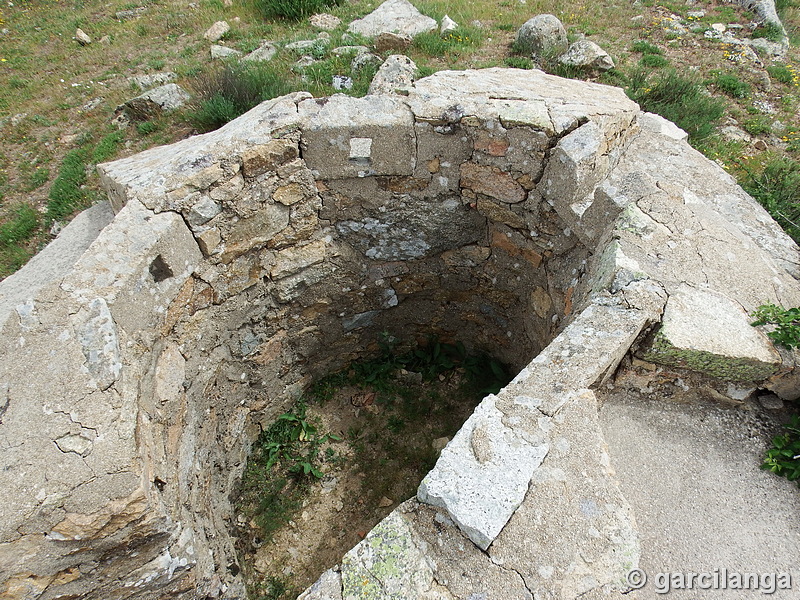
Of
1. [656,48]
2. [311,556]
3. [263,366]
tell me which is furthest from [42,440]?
[656,48]

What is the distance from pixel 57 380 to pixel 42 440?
0.25 m

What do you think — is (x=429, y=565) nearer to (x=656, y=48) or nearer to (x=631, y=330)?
(x=631, y=330)

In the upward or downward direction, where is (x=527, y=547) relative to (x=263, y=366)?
upward

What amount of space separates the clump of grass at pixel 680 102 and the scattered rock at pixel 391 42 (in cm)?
269

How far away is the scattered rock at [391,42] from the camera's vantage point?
5.75 metres

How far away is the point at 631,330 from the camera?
2188mm

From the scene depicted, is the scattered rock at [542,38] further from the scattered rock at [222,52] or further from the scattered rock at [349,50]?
the scattered rock at [222,52]

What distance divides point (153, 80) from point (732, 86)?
7.11 m

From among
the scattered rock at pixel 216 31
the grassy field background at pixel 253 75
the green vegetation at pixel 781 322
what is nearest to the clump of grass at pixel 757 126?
the grassy field background at pixel 253 75

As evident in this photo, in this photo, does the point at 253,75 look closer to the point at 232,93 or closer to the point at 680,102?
the point at 232,93

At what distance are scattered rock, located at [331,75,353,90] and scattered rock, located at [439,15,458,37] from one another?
1.90m

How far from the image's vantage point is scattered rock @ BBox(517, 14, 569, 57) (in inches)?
234

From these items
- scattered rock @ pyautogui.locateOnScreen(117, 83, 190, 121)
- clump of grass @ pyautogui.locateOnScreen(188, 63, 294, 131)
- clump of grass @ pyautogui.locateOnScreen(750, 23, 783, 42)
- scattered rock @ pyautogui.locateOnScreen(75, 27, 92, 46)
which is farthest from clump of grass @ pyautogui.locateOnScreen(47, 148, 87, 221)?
clump of grass @ pyautogui.locateOnScreen(750, 23, 783, 42)

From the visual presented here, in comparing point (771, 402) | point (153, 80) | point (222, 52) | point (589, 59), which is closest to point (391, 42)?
point (222, 52)
